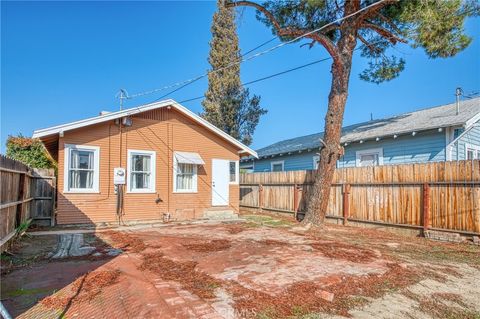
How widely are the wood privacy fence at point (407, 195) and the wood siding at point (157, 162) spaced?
3857mm

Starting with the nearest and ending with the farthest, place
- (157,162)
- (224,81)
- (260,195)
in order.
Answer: (157,162)
(260,195)
(224,81)

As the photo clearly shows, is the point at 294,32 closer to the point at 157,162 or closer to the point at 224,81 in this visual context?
the point at 157,162

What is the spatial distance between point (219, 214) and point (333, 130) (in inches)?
Result: 235

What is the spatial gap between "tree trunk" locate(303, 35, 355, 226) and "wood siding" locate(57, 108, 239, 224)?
438 centimetres

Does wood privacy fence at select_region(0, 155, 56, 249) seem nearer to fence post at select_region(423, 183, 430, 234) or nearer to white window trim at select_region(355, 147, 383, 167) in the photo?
fence post at select_region(423, 183, 430, 234)

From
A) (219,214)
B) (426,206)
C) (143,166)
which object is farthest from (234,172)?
(426,206)

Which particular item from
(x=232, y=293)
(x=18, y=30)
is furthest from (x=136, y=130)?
(x=232, y=293)

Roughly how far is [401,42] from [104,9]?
1190 centimetres

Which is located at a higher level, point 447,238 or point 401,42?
point 401,42

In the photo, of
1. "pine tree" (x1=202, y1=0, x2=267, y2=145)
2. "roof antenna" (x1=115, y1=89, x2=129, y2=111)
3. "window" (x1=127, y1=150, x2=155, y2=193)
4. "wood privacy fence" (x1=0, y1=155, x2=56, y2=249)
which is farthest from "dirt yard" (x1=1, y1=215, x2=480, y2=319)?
"pine tree" (x1=202, y1=0, x2=267, y2=145)

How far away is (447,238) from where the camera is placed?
25.7ft

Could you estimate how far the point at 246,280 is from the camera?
457 centimetres

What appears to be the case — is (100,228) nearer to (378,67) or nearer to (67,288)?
(67,288)

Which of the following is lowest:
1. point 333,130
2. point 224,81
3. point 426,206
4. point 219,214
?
point 219,214
